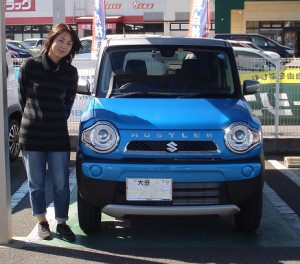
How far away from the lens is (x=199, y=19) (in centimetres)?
1210

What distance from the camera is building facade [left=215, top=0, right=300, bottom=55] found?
3114cm

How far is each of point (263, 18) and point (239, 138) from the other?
95.0 ft

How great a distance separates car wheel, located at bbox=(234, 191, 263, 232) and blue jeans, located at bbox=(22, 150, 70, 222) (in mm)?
1616

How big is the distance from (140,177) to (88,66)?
537 cm

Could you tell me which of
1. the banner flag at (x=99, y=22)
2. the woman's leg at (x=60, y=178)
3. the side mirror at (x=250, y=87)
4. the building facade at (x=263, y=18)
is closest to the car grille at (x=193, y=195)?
the woman's leg at (x=60, y=178)

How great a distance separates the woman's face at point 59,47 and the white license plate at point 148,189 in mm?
1244

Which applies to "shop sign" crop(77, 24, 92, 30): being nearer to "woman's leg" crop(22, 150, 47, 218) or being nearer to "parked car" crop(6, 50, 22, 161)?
"parked car" crop(6, 50, 22, 161)

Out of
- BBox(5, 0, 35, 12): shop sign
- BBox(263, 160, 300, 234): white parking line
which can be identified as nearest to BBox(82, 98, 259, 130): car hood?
BBox(263, 160, 300, 234): white parking line

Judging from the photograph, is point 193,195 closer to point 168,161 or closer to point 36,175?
point 168,161

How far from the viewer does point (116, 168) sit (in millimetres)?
4285

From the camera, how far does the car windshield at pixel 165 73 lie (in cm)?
514

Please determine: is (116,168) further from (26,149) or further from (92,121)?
(26,149)

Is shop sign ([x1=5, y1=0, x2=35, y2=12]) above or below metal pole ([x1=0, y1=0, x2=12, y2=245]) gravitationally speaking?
above

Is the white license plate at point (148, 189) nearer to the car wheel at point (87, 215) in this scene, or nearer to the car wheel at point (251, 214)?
the car wheel at point (87, 215)
